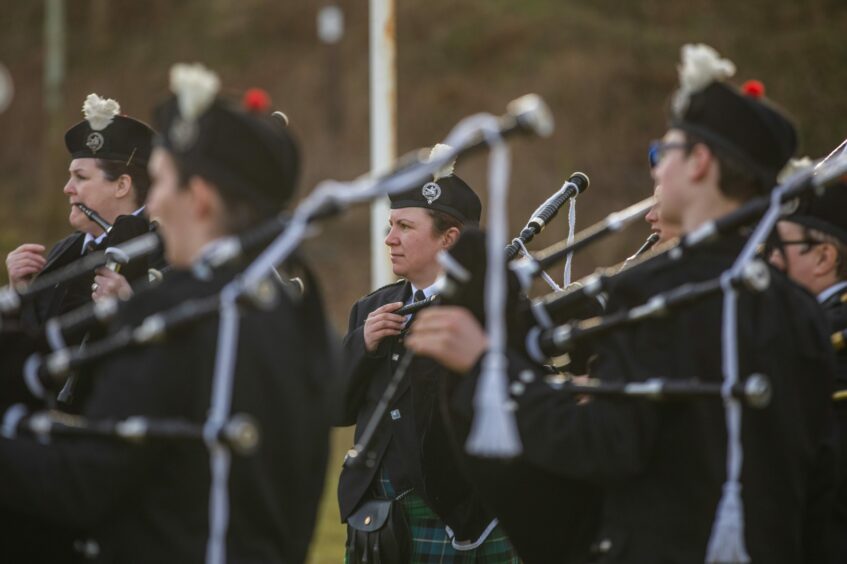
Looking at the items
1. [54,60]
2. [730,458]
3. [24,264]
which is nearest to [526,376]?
[730,458]

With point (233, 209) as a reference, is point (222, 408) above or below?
below

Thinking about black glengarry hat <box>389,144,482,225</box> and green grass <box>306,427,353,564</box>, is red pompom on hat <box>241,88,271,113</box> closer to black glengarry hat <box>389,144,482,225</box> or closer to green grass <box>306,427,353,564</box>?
black glengarry hat <box>389,144,482,225</box>

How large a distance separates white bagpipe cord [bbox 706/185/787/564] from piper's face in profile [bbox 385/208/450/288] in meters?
1.98

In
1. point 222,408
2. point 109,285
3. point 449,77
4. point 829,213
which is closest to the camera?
point 222,408

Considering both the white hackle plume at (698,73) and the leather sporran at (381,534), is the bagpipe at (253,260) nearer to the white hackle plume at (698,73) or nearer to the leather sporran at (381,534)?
the white hackle plume at (698,73)

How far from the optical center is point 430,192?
4.79m

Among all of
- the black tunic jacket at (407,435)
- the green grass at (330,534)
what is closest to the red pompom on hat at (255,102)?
the black tunic jacket at (407,435)

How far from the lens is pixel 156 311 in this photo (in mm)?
2703

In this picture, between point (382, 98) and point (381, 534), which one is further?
point (382, 98)

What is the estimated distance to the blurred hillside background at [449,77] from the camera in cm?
1691

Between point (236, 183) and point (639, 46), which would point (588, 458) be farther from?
point (639, 46)

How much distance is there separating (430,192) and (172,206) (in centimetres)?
216

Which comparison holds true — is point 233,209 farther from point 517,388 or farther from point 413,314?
point 413,314

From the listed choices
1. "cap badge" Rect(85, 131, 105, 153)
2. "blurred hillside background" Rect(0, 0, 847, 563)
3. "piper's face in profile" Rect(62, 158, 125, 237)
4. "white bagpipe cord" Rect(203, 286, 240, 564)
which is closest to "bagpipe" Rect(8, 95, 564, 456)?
"white bagpipe cord" Rect(203, 286, 240, 564)
